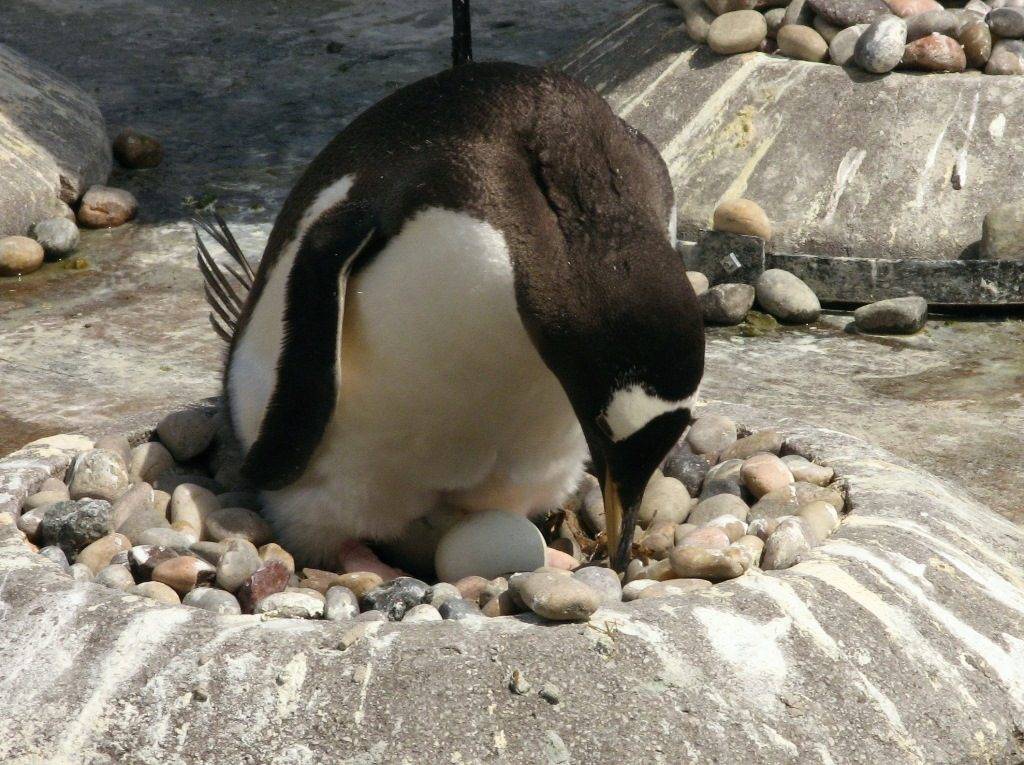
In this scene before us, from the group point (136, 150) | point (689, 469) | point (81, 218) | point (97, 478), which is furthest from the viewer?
point (136, 150)

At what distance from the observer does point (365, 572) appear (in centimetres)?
321

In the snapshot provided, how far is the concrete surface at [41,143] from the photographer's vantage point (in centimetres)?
678

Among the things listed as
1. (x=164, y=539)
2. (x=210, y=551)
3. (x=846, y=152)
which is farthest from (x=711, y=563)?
(x=846, y=152)

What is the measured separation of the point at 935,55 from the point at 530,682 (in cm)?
461

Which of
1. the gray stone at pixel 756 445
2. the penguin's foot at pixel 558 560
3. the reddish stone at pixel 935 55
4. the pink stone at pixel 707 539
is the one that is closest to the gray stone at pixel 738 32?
the reddish stone at pixel 935 55

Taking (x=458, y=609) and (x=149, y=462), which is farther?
(x=149, y=462)

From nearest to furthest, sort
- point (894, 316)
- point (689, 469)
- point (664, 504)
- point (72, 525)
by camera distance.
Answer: point (72, 525) → point (664, 504) → point (689, 469) → point (894, 316)

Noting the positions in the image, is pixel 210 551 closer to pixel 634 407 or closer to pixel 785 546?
pixel 634 407

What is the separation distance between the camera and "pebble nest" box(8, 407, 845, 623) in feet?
9.52

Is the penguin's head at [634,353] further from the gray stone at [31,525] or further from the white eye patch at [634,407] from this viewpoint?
the gray stone at [31,525]

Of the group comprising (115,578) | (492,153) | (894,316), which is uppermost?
(492,153)

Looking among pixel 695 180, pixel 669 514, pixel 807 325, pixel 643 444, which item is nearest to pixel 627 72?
pixel 695 180

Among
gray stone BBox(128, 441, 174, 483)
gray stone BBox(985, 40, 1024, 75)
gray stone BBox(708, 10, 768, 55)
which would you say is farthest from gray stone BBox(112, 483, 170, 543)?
gray stone BBox(985, 40, 1024, 75)

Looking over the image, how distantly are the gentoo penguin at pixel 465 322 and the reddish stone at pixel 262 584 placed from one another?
1.10 ft
